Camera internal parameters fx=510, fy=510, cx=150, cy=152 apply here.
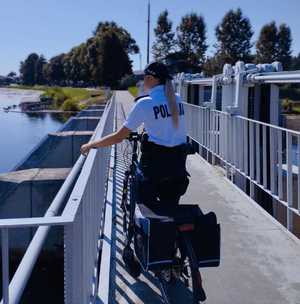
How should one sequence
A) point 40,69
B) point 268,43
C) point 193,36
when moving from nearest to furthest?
point 268,43 → point 193,36 → point 40,69

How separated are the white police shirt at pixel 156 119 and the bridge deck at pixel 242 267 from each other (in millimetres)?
1233

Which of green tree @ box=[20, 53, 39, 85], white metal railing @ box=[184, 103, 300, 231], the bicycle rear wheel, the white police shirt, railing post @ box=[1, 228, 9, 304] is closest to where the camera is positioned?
railing post @ box=[1, 228, 9, 304]

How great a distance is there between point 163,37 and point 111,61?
32.3 feet

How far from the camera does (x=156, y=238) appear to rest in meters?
3.37

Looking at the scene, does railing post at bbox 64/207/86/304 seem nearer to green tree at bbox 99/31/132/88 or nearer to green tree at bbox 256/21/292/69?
green tree at bbox 256/21/292/69

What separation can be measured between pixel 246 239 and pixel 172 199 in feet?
5.81

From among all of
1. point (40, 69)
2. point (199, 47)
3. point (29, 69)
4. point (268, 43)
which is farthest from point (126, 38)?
point (29, 69)

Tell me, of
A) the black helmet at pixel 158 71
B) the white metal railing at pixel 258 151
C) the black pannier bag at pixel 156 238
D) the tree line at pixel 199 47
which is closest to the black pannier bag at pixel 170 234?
the black pannier bag at pixel 156 238

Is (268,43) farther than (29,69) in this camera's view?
No

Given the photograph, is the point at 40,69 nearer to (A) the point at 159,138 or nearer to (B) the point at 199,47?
(B) the point at 199,47

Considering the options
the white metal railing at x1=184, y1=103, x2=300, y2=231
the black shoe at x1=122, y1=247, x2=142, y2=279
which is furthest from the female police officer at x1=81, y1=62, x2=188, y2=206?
the white metal railing at x1=184, y1=103, x2=300, y2=231

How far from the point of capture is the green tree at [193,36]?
2854 inches

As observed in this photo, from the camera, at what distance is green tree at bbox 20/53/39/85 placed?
167250 millimetres

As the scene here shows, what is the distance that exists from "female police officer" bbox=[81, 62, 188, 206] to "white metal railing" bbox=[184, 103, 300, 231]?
5.34 ft
